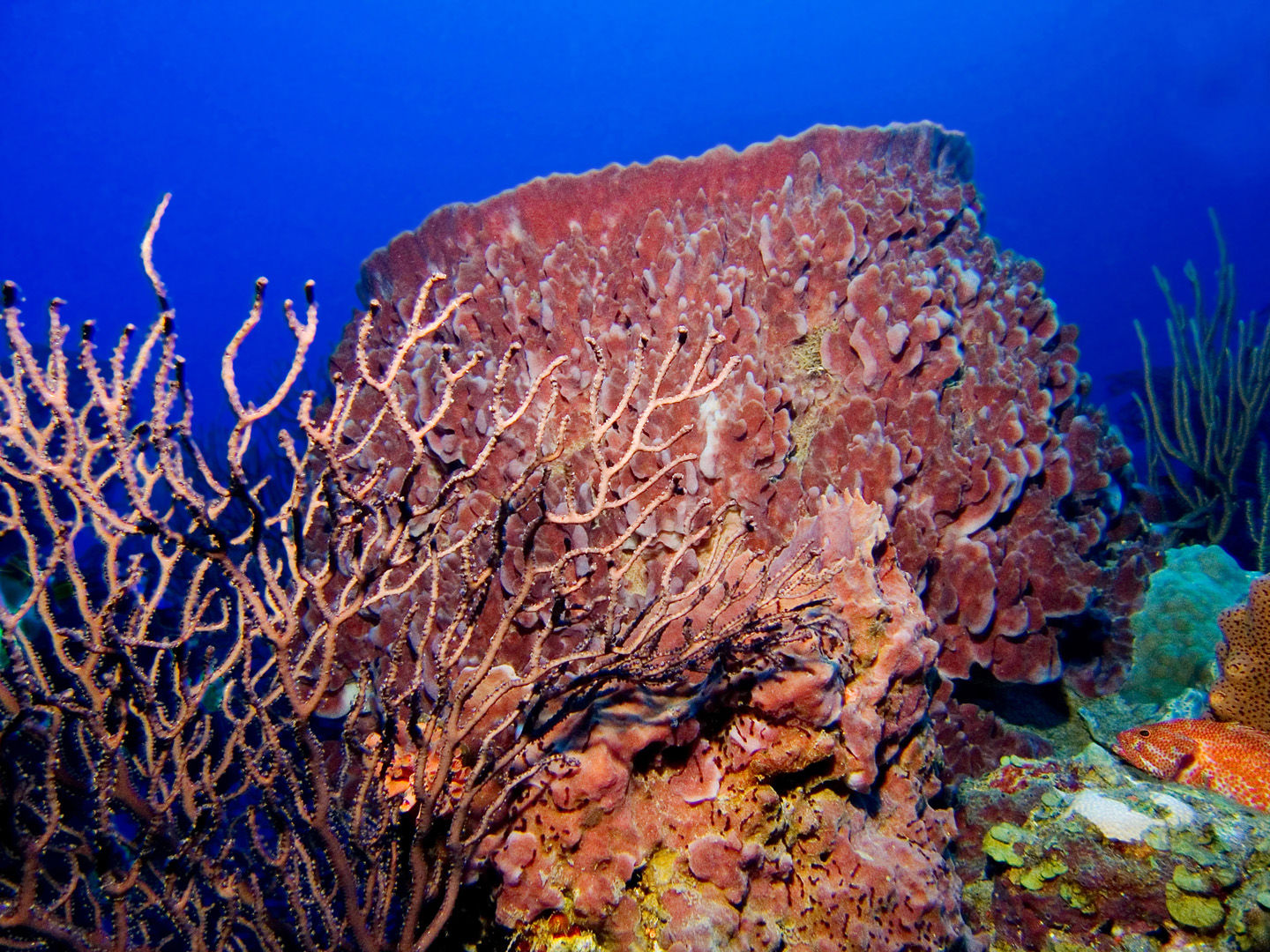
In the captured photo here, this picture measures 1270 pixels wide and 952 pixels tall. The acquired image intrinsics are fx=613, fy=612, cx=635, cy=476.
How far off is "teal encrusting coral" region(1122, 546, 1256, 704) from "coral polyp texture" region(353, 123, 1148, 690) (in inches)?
14.3

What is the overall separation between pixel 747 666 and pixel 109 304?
10078 centimetres

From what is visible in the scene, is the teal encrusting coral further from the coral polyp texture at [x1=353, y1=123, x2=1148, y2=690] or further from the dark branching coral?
the dark branching coral

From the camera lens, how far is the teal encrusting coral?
12.5 feet

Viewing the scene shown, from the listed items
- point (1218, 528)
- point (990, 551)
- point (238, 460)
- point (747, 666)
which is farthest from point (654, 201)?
point (1218, 528)

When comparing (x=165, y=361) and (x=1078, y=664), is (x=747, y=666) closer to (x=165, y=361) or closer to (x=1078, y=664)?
(x=165, y=361)

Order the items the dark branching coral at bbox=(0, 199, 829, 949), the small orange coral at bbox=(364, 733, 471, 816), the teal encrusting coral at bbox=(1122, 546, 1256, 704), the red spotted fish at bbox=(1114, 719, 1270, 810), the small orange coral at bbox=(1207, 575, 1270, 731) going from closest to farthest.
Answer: the dark branching coral at bbox=(0, 199, 829, 949), the small orange coral at bbox=(364, 733, 471, 816), the red spotted fish at bbox=(1114, 719, 1270, 810), the small orange coral at bbox=(1207, 575, 1270, 731), the teal encrusting coral at bbox=(1122, 546, 1256, 704)

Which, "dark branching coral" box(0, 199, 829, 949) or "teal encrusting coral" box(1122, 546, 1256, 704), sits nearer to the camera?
"dark branching coral" box(0, 199, 829, 949)

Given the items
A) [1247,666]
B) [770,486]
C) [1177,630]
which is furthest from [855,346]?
[1177,630]

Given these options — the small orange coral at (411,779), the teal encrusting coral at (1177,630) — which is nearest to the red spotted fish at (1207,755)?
the teal encrusting coral at (1177,630)

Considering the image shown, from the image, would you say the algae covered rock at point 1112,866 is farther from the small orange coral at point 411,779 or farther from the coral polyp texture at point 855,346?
the small orange coral at point 411,779

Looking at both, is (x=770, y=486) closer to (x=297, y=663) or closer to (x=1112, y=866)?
(x=1112, y=866)

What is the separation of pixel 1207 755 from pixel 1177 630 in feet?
4.24

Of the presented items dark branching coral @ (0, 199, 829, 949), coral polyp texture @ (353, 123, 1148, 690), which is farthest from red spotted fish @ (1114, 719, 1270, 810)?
dark branching coral @ (0, 199, 829, 949)

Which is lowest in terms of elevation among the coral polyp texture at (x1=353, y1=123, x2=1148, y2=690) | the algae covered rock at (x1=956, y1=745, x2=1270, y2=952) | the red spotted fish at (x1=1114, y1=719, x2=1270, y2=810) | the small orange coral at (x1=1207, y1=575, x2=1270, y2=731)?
the algae covered rock at (x1=956, y1=745, x2=1270, y2=952)
